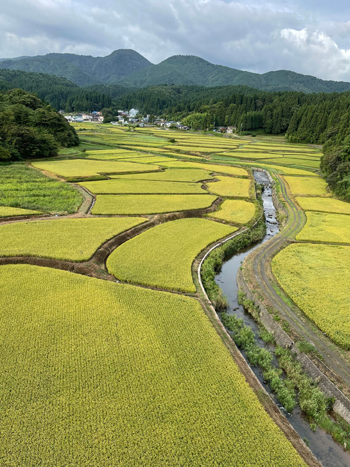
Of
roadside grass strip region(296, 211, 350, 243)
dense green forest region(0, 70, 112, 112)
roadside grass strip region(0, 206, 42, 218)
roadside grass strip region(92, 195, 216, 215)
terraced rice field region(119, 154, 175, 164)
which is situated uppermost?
dense green forest region(0, 70, 112, 112)

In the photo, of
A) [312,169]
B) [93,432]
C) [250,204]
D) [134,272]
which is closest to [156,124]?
[312,169]

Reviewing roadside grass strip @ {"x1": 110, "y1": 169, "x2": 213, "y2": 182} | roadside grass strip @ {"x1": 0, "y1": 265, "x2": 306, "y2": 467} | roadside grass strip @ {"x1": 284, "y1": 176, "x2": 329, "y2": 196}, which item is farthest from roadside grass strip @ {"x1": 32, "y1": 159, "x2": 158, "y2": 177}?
roadside grass strip @ {"x1": 0, "y1": 265, "x2": 306, "y2": 467}

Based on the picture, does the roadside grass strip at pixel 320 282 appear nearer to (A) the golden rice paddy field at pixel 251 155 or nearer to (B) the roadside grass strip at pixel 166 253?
(B) the roadside grass strip at pixel 166 253

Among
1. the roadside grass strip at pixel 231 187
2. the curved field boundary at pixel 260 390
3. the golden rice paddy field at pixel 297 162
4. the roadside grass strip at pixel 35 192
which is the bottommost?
the curved field boundary at pixel 260 390

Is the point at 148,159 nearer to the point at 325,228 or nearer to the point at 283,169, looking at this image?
the point at 283,169

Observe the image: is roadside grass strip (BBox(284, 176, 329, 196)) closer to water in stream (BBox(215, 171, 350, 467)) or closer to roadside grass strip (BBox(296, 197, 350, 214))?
roadside grass strip (BBox(296, 197, 350, 214))

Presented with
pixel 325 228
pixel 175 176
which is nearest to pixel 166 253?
pixel 325 228

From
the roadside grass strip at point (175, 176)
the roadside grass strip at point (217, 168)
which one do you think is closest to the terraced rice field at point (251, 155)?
the roadside grass strip at point (217, 168)
